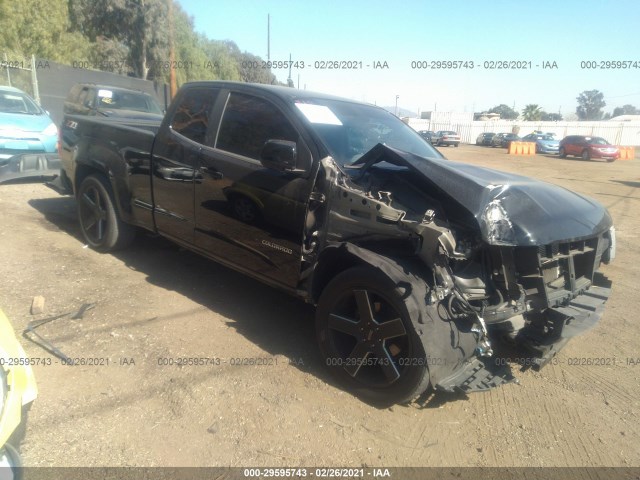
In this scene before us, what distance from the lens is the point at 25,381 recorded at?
6.82ft

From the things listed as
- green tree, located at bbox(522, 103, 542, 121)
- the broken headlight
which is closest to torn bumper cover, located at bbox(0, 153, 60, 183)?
the broken headlight

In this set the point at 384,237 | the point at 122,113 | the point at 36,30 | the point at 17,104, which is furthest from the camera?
the point at 36,30

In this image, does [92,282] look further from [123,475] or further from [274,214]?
[123,475]

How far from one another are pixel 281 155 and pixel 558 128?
187 ft

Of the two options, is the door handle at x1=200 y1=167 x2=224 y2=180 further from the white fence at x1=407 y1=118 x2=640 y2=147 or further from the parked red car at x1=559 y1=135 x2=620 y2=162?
the white fence at x1=407 y1=118 x2=640 y2=147

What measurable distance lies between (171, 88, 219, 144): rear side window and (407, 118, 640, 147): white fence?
4650 centimetres

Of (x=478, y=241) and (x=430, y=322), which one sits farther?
(x=478, y=241)

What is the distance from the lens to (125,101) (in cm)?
1170

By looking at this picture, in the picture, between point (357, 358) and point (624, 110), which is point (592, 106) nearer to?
point (624, 110)

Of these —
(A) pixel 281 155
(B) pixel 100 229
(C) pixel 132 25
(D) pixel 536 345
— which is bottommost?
(D) pixel 536 345

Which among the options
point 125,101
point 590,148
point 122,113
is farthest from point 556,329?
point 590,148

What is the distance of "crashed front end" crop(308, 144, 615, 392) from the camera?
270 centimetres

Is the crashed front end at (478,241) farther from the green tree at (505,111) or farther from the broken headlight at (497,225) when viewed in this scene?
the green tree at (505,111)

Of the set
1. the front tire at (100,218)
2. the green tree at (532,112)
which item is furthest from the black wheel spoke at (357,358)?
the green tree at (532,112)
